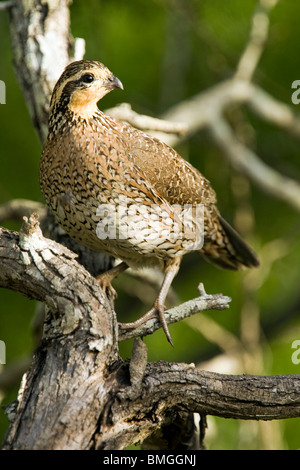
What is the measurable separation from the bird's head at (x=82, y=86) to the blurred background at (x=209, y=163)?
2.82 meters

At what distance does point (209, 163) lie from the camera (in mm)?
7918

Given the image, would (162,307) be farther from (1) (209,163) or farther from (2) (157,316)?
(1) (209,163)

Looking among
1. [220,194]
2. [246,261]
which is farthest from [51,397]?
[220,194]

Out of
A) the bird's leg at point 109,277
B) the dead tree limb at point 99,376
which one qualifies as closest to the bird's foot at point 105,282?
the bird's leg at point 109,277

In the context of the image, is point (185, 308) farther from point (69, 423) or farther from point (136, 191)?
point (69, 423)

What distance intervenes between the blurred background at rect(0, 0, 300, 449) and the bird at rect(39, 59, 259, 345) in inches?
99.9

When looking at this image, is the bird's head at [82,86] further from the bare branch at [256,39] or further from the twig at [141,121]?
the bare branch at [256,39]

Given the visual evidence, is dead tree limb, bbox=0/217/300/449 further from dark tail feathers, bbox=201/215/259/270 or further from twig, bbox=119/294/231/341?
dark tail feathers, bbox=201/215/259/270

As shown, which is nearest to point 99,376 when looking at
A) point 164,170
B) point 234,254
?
point 164,170

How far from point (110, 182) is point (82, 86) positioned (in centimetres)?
61

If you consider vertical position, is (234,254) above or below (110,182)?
above

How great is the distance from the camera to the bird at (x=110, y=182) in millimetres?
3711

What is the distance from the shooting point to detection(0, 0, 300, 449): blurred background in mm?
6566

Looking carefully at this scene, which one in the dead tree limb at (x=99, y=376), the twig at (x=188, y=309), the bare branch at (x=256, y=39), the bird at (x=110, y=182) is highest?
the bare branch at (x=256, y=39)
